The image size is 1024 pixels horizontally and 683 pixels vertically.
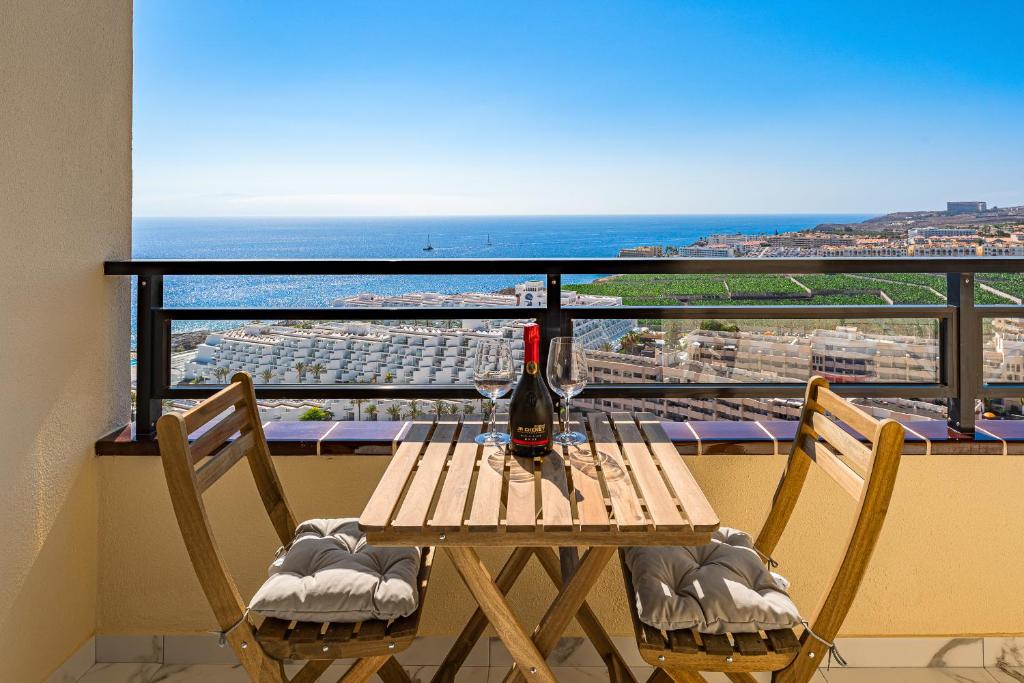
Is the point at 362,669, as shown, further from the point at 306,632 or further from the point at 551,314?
the point at 551,314

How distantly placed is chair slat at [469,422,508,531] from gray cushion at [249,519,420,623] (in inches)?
11.4

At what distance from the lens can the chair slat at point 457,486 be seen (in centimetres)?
121

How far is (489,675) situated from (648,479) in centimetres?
107

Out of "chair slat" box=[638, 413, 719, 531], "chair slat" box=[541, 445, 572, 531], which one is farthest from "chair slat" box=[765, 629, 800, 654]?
"chair slat" box=[541, 445, 572, 531]

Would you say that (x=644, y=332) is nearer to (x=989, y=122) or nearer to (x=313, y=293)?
(x=313, y=293)

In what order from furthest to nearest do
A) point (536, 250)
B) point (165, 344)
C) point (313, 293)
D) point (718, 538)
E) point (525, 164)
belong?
point (536, 250) → point (525, 164) → point (313, 293) → point (165, 344) → point (718, 538)

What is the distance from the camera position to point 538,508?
126cm

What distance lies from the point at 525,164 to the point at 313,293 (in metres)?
8.88

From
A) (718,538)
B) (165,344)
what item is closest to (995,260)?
(718,538)

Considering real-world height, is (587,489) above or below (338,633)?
above

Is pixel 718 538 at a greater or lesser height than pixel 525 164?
lesser

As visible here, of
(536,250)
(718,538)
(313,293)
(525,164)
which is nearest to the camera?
(718,538)

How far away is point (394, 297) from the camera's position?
219 cm

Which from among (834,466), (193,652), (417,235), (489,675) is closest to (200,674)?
(193,652)
